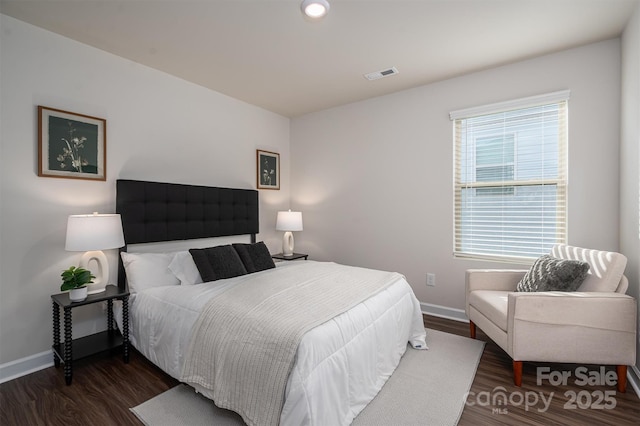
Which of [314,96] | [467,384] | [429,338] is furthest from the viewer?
[314,96]

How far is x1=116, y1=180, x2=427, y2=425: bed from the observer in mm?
1539

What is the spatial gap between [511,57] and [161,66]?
11.1ft

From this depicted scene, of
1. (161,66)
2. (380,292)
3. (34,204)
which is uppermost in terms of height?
(161,66)

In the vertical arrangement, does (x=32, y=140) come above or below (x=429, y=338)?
above

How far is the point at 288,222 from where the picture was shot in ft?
13.5

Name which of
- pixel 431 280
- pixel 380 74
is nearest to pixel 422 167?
pixel 380 74

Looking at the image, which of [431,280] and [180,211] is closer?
[180,211]

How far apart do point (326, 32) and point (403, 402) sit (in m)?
2.72

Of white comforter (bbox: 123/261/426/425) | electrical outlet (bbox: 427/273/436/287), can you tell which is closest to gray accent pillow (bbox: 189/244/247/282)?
white comforter (bbox: 123/261/426/425)

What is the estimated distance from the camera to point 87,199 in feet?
8.56

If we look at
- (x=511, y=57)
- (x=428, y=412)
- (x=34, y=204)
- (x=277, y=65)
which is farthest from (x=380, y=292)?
(x=34, y=204)

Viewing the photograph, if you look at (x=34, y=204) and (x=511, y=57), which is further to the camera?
(x=511, y=57)

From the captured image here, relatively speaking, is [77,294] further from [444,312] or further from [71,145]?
[444,312]

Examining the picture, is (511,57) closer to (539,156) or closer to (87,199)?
(539,156)
